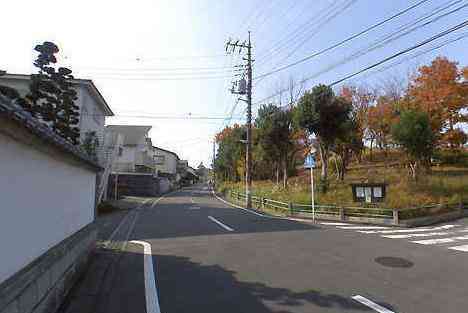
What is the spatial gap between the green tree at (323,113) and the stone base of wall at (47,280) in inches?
667

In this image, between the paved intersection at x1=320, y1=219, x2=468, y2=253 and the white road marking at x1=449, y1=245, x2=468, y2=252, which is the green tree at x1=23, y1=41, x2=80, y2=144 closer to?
the paved intersection at x1=320, y1=219, x2=468, y2=253

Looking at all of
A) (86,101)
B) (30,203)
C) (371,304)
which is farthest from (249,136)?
(30,203)

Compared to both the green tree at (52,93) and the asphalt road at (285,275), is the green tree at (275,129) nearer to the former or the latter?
the green tree at (52,93)

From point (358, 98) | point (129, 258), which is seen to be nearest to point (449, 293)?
point (129, 258)

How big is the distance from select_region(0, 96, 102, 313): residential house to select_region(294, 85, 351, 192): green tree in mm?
Result: 16932

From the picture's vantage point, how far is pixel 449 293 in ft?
20.4

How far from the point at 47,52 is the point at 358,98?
120 feet

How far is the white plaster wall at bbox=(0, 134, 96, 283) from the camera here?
3.89 m

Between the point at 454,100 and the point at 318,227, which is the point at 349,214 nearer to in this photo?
the point at 318,227

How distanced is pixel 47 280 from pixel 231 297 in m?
2.88

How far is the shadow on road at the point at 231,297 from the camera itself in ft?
18.0

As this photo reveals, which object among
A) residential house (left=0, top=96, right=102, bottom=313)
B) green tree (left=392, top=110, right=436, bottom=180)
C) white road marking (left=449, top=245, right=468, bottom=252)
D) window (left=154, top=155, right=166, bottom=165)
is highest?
window (left=154, top=155, right=166, bottom=165)

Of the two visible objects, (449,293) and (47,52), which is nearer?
(449,293)

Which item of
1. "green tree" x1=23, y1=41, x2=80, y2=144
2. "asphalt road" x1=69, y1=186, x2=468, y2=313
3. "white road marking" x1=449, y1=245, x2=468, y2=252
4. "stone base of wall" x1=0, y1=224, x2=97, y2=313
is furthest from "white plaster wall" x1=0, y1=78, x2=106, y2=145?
"white road marking" x1=449, y1=245, x2=468, y2=252
